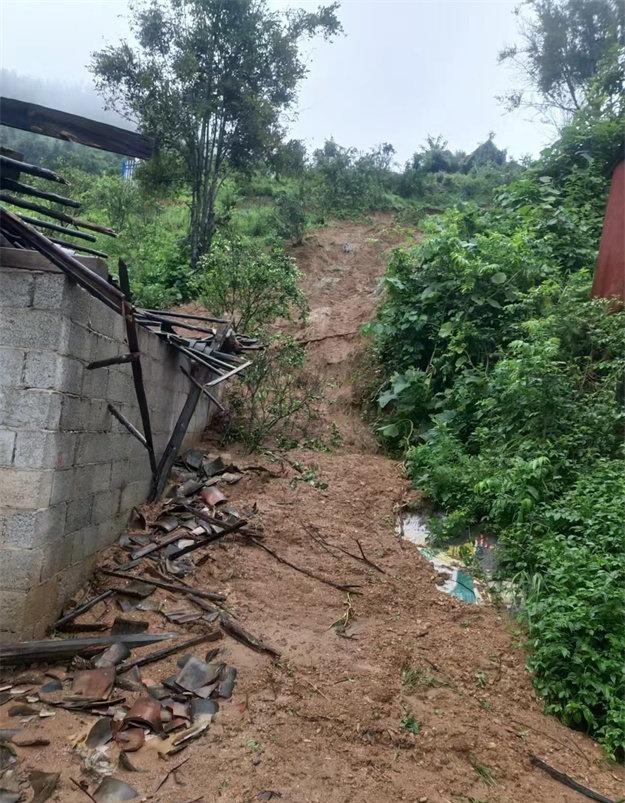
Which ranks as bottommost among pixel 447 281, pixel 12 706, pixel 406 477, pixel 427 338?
pixel 12 706

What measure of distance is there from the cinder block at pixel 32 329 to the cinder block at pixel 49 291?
0.04 m

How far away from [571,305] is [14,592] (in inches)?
222

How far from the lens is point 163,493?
501 centimetres

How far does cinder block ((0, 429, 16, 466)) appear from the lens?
3.01 meters

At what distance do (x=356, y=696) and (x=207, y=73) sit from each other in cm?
1196

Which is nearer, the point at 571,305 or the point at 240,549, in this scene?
the point at 240,549

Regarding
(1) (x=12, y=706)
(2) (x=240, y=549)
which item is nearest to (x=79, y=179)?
(2) (x=240, y=549)

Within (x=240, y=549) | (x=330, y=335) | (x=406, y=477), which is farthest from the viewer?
(x=330, y=335)

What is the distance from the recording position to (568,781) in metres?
2.58

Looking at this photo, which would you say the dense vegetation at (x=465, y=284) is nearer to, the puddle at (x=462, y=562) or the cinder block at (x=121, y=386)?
the puddle at (x=462, y=562)

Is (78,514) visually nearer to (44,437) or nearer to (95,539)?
(95,539)

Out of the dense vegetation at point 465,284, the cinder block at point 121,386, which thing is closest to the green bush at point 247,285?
the dense vegetation at point 465,284

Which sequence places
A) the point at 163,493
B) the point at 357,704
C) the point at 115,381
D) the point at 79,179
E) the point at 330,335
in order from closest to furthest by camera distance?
the point at 357,704, the point at 115,381, the point at 163,493, the point at 330,335, the point at 79,179

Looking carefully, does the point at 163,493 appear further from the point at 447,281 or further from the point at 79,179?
the point at 79,179
